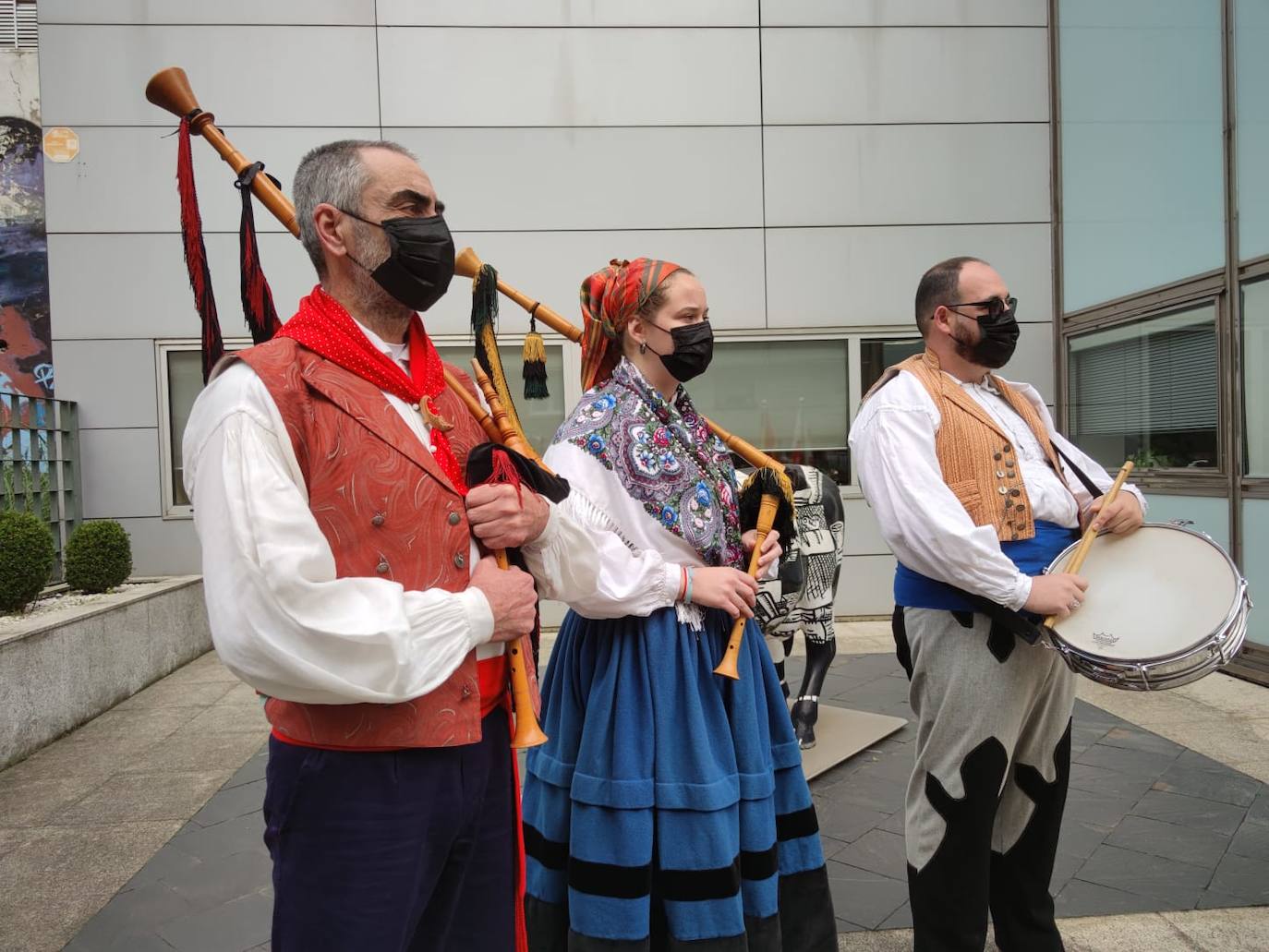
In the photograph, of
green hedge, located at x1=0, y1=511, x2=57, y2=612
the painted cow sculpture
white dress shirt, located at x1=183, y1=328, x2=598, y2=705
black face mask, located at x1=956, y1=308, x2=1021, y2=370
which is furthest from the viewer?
green hedge, located at x1=0, y1=511, x2=57, y2=612

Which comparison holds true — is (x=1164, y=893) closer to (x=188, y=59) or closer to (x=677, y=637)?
(x=677, y=637)

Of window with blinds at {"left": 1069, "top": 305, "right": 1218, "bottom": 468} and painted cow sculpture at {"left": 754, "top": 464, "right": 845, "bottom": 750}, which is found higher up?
window with blinds at {"left": 1069, "top": 305, "right": 1218, "bottom": 468}

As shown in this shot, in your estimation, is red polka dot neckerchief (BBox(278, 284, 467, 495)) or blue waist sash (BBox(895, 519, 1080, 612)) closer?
red polka dot neckerchief (BBox(278, 284, 467, 495))

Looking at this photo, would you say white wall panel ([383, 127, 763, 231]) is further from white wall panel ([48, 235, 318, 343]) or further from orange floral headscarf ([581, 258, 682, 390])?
orange floral headscarf ([581, 258, 682, 390])

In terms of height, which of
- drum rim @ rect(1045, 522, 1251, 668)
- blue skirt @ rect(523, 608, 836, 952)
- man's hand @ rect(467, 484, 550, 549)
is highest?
man's hand @ rect(467, 484, 550, 549)

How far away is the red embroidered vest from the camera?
4.65ft

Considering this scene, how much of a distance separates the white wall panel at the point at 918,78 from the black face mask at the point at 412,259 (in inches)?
274

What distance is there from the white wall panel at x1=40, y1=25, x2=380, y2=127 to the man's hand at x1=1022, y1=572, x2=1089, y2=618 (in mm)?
7049

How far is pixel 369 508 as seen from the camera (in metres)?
1.43

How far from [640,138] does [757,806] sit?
263 inches

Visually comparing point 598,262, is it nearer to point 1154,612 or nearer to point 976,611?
point 976,611

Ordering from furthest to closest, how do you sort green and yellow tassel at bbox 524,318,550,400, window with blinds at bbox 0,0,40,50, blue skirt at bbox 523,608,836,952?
window with blinds at bbox 0,0,40,50
green and yellow tassel at bbox 524,318,550,400
blue skirt at bbox 523,608,836,952

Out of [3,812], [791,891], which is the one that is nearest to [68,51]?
[3,812]

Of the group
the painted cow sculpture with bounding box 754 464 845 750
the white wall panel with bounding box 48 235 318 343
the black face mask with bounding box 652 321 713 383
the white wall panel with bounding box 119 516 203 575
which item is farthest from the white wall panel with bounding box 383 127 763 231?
the black face mask with bounding box 652 321 713 383
